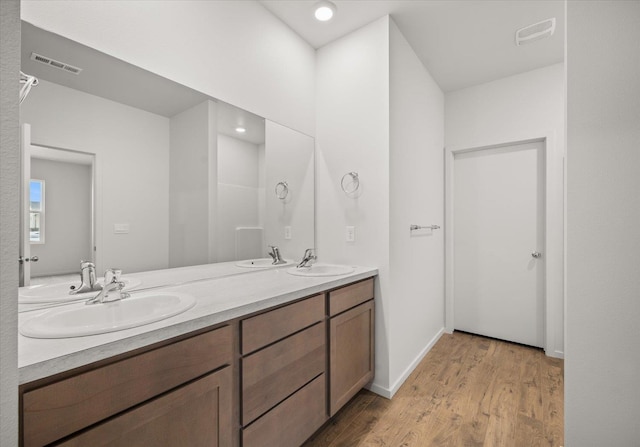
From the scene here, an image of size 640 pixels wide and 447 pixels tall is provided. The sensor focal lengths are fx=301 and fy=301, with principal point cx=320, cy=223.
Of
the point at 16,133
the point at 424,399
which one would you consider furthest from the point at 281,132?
the point at 424,399

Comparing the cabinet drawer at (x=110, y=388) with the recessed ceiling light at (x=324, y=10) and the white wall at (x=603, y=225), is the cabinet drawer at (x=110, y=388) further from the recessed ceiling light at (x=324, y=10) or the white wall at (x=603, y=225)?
the recessed ceiling light at (x=324, y=10)

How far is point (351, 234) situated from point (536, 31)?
6.88 ft

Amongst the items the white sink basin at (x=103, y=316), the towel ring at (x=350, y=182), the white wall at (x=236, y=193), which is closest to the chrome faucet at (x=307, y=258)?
the white wall at (x=236, y=193)

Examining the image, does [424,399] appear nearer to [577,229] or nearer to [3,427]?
[577,229]

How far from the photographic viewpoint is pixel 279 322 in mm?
1333

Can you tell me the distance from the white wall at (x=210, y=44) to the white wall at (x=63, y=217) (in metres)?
0.54

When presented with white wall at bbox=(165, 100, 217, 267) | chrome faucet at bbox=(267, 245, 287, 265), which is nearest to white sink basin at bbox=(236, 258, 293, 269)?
chrome faucet at bbox=(267, 245, 287, 265)

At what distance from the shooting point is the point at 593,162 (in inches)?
50.4

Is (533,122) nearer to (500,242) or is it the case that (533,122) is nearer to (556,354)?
(500,242)

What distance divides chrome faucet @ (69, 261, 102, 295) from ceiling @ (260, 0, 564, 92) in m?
1.93

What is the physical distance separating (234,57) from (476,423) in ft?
8.77

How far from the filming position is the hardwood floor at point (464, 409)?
167 centimetres

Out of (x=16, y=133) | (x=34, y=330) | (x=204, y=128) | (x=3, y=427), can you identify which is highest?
(x=204, y=128)

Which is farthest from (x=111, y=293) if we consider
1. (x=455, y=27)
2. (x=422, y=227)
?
(x=455, y=27)
